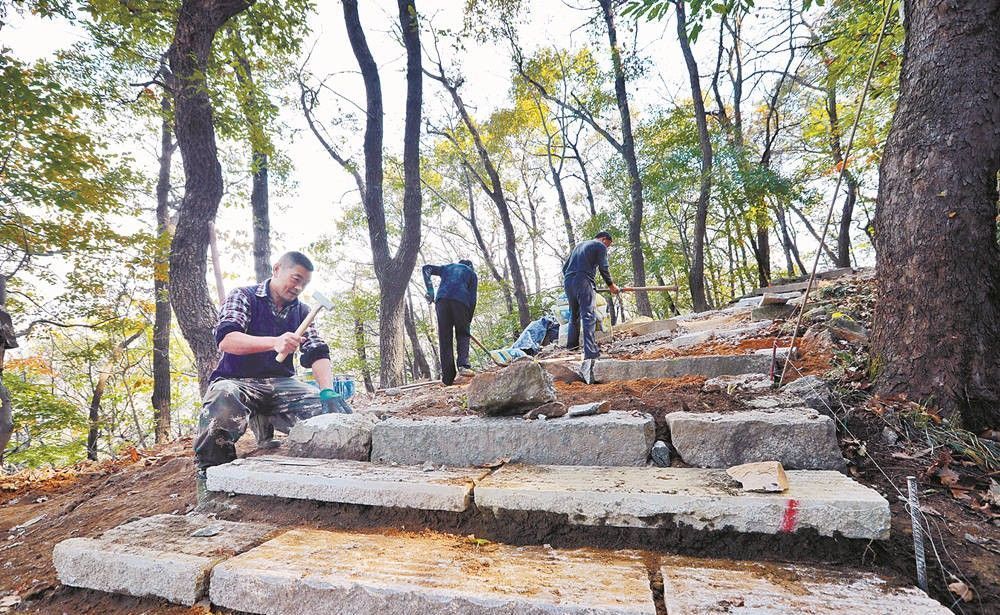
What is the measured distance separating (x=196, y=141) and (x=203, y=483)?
4.53 m

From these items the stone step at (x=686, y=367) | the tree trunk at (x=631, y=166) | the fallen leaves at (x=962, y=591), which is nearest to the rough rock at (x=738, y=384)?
the stone step at (x=686, y=367)

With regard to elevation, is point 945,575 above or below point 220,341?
below

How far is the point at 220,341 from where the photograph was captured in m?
2.59

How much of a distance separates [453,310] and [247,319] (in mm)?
2919

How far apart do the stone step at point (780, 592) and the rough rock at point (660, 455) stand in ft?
1.79

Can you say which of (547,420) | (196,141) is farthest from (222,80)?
(547,420)

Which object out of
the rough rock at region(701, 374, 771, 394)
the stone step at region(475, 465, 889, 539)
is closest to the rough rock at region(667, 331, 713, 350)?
the rough rock at region(701, 374, 771, 394)

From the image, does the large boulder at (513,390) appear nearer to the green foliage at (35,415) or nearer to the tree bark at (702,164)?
the tree bark at (702,164)

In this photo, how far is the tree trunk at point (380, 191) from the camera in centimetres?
651

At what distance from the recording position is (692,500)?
139 cm

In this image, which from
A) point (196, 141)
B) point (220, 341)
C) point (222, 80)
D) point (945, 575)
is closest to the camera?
point (945, 575)

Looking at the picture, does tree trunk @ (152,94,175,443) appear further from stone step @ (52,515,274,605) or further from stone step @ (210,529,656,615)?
stone step @ (210,529,656,615)

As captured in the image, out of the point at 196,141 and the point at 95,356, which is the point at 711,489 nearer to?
the point at 196,141

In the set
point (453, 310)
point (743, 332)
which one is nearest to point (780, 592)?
point (743, 332)
